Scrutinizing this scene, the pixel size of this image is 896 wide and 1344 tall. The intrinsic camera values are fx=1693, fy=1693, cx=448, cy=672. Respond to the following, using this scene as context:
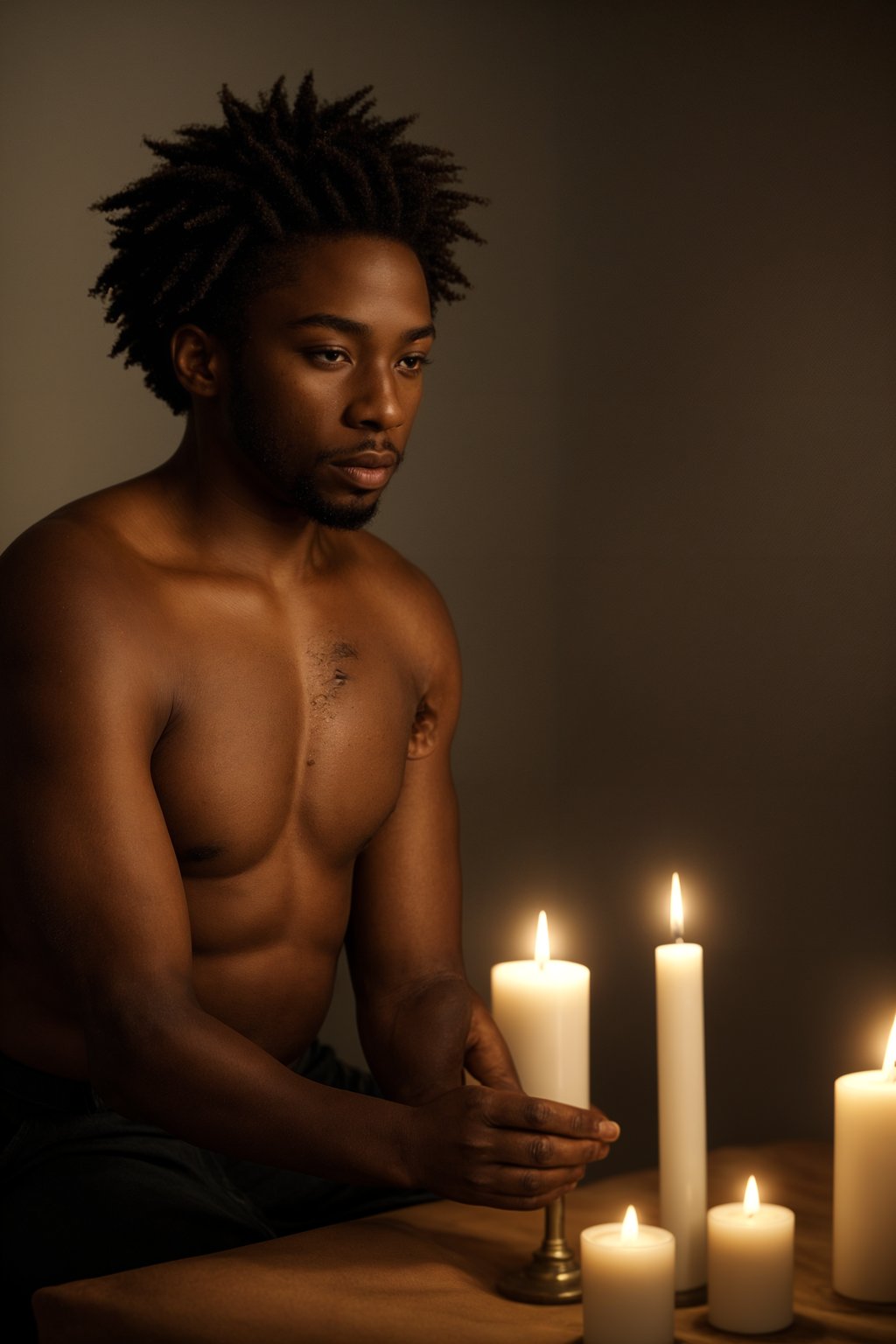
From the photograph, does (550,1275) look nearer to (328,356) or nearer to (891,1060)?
(891,1060)

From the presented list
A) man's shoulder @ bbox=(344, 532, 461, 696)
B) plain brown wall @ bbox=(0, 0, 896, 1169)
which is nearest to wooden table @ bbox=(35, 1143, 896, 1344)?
man's shoulder @ bbox=(344, 532, 461, 696)

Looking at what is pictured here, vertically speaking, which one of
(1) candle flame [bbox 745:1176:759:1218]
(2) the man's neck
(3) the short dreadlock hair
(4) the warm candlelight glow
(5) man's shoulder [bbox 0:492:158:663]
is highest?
(3) the short dreadlock hair

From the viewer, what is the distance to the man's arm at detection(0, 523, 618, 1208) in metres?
1.04

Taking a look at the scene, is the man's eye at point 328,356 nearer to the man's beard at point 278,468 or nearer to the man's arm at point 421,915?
the man's beard at point 278,468

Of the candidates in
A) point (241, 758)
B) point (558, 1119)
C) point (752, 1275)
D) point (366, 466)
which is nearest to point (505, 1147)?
point (558, 1119)

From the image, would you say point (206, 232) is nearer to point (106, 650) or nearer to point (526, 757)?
point (106, 650)

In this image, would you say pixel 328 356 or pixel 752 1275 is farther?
pixel 328 356

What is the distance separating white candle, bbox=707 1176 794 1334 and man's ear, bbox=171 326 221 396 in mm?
739

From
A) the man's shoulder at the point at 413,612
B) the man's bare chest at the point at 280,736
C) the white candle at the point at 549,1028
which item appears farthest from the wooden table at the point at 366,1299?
the man's shoulder at the point at 413,612

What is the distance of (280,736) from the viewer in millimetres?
1300

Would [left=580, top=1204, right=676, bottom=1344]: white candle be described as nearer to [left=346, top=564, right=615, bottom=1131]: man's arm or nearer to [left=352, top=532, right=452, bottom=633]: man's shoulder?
[left=346, top=564, right=615, bottom=1131]: man's arm

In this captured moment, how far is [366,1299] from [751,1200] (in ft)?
0.72

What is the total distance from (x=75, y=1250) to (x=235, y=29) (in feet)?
4.46

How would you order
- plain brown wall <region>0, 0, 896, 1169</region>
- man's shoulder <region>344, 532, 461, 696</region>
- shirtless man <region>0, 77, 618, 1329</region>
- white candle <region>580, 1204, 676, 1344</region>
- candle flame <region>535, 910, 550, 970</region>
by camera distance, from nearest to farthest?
white candle <region>580, 1204, 676, 1344</region> → candle flame <region>535, 910, 550, 970</region> → shirtless man <region>0, 77, 618, 1329</region> → man's shoulder <region>344, 532, 461, 696</region> → plain brown wall <region>0, 0, 896, 1169</region>
